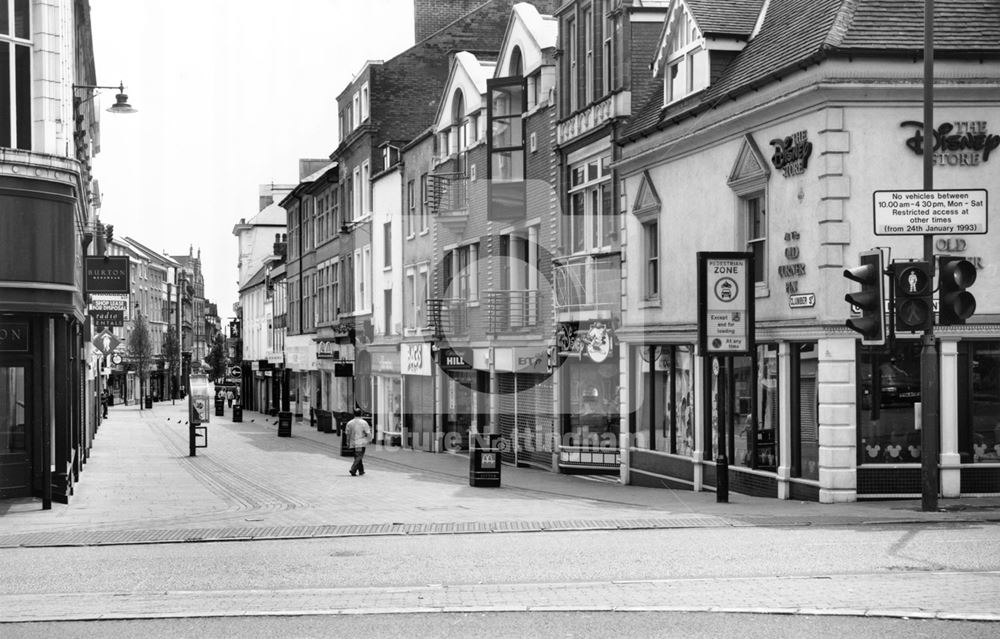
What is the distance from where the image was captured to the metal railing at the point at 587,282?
1043 inches

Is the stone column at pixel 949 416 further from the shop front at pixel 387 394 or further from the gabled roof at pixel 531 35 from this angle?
the shop front at pixel 387 394

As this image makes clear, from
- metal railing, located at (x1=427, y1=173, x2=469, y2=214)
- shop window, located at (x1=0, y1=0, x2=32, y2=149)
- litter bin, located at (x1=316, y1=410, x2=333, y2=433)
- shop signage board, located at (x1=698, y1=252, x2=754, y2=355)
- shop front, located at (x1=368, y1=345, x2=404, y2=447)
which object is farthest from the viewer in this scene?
litter bin, located at (x1=316, y1=410, x2=333, y2=433)

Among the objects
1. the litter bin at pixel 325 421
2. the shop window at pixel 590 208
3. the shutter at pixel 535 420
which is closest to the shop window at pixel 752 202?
the shop window at pixel 590 208

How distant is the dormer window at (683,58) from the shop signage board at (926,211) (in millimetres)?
7426

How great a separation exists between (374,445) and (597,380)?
18.2 metres

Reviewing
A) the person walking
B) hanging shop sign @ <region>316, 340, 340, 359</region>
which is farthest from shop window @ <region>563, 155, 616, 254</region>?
hanging shop sign @ <region>316, 340, 340, 359</region>

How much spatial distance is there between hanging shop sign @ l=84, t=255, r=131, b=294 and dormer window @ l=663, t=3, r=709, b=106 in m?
13.0

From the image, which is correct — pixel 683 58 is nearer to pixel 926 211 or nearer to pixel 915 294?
pixel 926 211

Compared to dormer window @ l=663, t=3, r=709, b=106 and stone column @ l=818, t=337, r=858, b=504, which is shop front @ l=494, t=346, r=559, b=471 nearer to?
dormer window @ l=663, t=3, r=709, b=106

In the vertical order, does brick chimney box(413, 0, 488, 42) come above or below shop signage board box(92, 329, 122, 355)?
above

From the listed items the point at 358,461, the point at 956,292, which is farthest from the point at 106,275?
the point at 956,292

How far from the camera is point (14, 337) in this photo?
63.7 feet

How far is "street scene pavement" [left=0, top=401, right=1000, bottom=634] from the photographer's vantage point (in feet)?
34.0

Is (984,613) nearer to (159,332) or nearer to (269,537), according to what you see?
(269,537)
